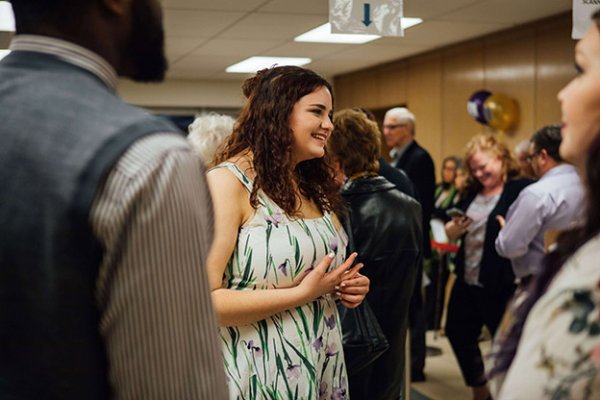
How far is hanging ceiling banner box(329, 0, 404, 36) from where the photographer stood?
10.2 ft

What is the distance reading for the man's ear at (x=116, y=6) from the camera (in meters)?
0.81

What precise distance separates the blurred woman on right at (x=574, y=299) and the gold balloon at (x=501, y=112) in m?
6.22

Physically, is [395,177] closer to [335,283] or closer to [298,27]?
[335,283]

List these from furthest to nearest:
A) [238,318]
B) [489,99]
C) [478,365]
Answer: [489,99] < [478,365] < [238,318]

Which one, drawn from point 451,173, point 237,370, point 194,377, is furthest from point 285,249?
point 451,173

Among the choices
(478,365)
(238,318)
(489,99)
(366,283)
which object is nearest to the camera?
(238,318)

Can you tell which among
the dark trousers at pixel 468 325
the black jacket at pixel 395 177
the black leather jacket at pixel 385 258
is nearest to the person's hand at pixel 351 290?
the black leather jacket at pixel 385 258

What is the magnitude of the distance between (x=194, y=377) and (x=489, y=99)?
21.9 ft

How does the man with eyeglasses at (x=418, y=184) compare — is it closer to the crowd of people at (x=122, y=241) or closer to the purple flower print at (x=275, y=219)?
the purple flower print at (x=275, y=219)

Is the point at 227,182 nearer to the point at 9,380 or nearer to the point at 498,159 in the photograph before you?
the point at 9,380

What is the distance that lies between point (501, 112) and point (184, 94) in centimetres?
579

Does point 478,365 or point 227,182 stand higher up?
point 227,182

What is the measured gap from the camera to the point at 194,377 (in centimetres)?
78

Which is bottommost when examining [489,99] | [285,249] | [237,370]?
[237,370]
